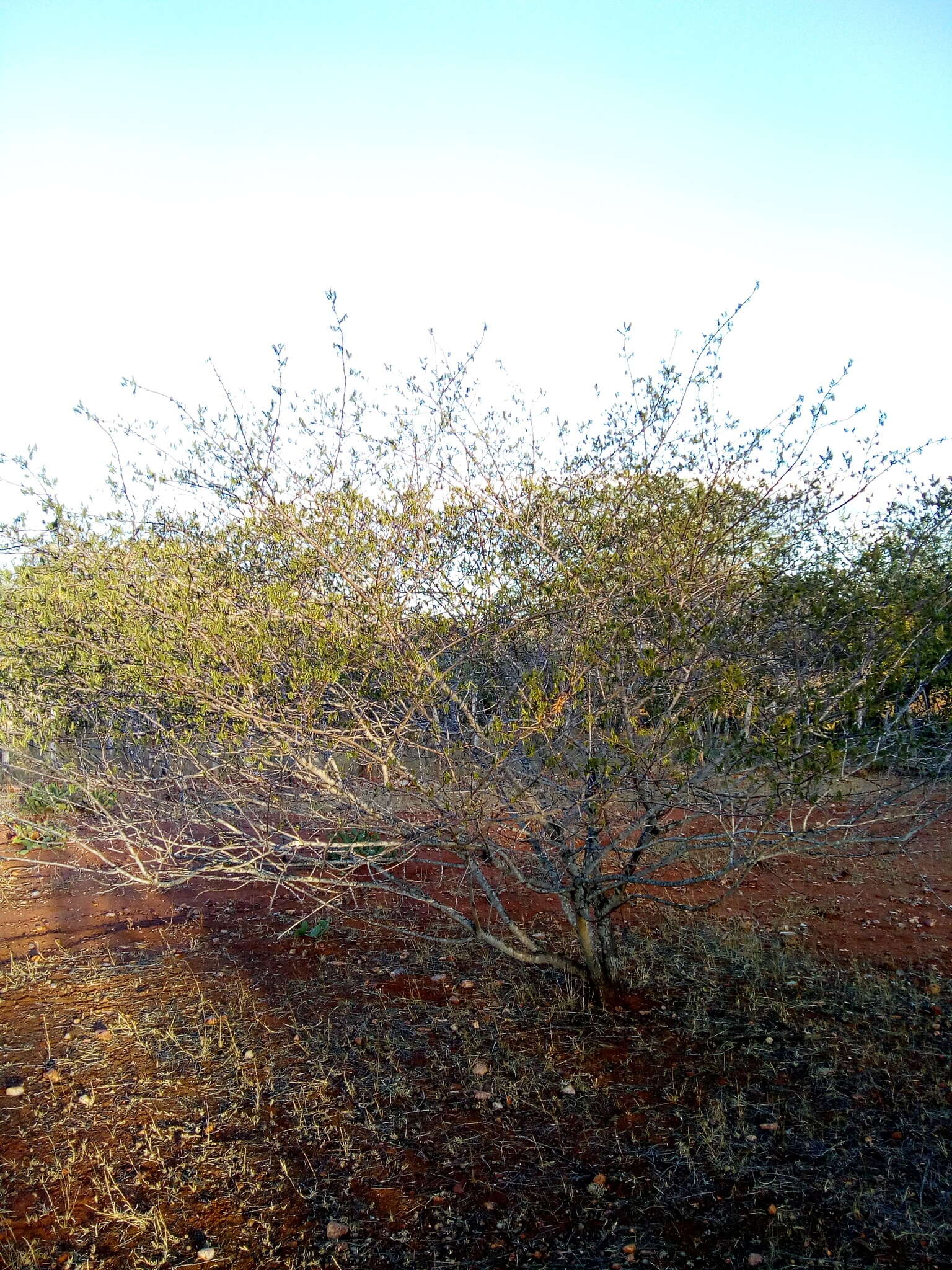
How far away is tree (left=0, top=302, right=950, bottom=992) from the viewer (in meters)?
3.54

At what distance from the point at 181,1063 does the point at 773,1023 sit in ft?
9.93

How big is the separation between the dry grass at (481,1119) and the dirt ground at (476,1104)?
1cm

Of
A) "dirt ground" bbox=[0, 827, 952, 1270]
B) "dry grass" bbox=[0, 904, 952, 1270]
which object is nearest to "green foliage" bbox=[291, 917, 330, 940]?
"dirt ground" bbox=[0, 827, 952, 1270]

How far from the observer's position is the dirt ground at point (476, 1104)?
9.23 ft

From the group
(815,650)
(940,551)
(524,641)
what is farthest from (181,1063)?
(940,551)

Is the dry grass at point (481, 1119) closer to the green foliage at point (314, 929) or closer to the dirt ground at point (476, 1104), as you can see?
the dirt ground at point (476, 1104)

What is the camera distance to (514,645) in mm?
4277

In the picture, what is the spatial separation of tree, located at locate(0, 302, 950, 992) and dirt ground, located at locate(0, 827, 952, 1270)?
727 millimetres

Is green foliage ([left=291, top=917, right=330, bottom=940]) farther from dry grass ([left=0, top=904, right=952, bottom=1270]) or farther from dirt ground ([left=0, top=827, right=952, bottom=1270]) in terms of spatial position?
dry grass ([left=0, top=904, right=952, bottom=1270])

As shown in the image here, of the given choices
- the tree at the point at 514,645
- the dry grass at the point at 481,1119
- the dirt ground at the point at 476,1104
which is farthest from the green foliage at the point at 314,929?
the tree at the point at 514,645

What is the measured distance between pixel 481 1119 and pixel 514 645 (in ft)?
7.16

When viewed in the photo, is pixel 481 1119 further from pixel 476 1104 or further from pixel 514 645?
pixel 514 645

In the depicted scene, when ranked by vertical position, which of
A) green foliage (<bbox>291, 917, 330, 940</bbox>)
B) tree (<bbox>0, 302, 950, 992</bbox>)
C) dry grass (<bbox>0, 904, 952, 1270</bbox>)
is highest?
tree (<bbox>0, 302, 950, 992</bbox>)

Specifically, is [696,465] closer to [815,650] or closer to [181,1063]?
[815,650]
